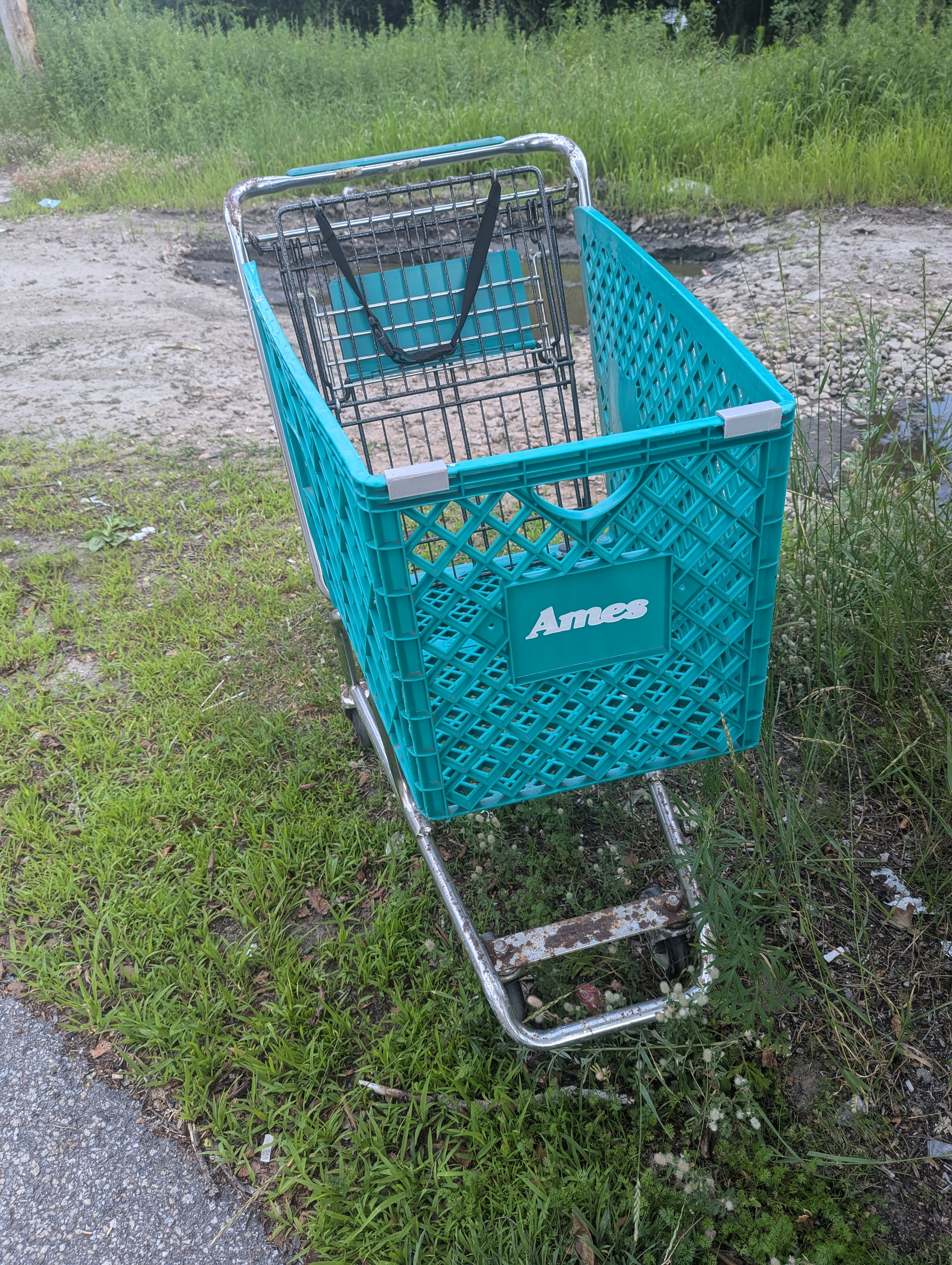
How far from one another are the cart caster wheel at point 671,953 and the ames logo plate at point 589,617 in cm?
73

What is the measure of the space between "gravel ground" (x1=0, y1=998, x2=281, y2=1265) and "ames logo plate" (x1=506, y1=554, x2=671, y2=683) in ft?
4.16

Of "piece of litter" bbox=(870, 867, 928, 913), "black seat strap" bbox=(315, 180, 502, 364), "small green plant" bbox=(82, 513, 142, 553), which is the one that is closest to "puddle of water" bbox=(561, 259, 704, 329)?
"small green plant" bbox=(82, 513, 142, 553)

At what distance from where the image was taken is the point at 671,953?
2115mm

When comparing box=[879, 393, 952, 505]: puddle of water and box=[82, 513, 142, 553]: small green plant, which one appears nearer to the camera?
box=[879, 393, 952, 505]: puddle of water

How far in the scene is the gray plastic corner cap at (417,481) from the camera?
142 centimetres

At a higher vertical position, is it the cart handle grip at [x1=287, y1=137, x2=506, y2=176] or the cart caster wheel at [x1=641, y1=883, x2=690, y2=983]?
the cart handle grip at [x1=287, y1=137, x2=506, y2=176]

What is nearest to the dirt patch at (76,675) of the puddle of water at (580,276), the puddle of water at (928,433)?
the puddle of water at (928,433)

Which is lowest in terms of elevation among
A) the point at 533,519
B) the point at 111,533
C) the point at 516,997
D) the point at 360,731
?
the point at 516,997

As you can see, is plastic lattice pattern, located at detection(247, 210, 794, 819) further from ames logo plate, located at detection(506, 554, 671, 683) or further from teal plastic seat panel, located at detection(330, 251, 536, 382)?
teal plastic seat panel, located at detection(330, 251, 536, 382)

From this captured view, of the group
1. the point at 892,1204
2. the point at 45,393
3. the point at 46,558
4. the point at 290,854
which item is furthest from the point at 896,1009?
the point at 45,393

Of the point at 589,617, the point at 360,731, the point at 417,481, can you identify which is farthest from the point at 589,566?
the point at 360,731

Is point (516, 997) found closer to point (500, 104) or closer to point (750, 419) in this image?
point (750, 419)

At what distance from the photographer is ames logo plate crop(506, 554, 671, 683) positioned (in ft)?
5.24

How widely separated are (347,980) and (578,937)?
0.61 meters
